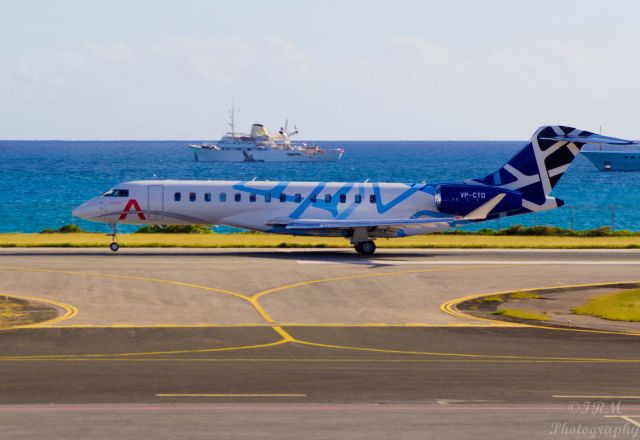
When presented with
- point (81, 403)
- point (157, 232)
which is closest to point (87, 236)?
point (157, 232)

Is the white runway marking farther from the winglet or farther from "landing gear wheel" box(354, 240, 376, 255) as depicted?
the winglet

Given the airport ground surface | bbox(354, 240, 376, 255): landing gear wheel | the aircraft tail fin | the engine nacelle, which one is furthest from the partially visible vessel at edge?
the airport ground surface

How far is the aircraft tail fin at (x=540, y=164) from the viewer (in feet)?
164

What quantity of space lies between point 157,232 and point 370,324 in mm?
35422

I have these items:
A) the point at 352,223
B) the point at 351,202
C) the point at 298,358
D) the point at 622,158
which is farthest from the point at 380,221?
the point at 622,158

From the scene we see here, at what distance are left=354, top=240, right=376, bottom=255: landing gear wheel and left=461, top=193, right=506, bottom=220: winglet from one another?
438 cm

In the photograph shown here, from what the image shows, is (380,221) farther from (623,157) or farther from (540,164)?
(623,157)

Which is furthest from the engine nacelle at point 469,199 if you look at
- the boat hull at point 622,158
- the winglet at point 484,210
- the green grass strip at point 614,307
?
A: the boat hull at point 622,158

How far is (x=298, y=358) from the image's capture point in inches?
955
